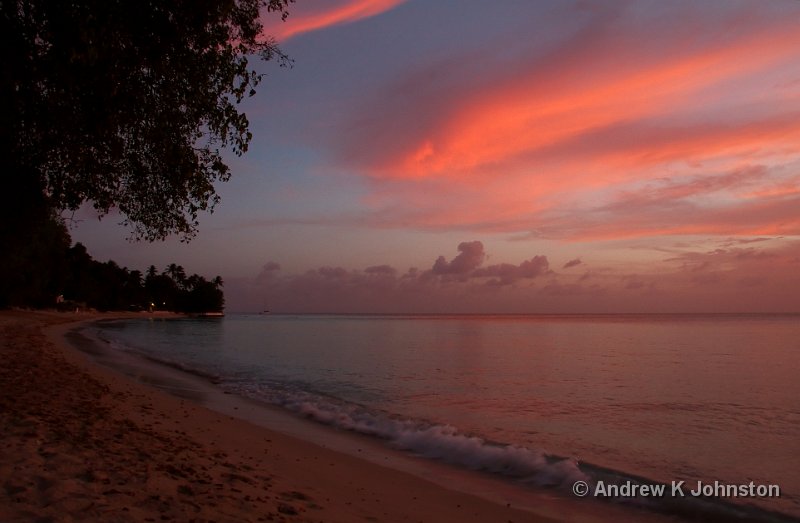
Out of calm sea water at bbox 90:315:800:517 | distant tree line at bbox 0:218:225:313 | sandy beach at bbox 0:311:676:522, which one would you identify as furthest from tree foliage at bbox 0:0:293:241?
distant tree line at bbox 0:218:225:313

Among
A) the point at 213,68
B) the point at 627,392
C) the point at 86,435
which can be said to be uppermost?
the point at 213,68

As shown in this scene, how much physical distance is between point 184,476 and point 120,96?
5.69m

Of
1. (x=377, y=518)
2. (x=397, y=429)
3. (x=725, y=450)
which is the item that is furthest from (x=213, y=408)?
(x=725, y=450)

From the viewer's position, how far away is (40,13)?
7.13 meters

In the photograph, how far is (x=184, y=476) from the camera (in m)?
7.57

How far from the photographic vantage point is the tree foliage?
278 inches

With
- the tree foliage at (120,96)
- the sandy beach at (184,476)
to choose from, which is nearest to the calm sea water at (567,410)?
the sandy beach at (184,476)

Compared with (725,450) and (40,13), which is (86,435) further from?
(725,450)

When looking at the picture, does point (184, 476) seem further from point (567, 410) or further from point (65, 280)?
point (65, 280)

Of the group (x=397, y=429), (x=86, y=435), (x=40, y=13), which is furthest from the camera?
(x=397, y=429)

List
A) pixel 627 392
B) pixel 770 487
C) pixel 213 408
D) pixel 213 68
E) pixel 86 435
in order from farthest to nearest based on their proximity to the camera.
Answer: pixel 627 392, pixel 213 408, pixel 770 487, pixel 86 435, pixel 213 68

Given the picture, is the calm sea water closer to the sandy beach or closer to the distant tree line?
the sandy beach

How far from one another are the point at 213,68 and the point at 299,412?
41.4 ft

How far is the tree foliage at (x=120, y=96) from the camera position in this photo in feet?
23.1
